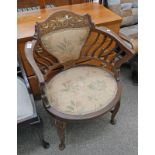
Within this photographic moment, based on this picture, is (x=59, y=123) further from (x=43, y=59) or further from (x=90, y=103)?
(x=43, y=59)

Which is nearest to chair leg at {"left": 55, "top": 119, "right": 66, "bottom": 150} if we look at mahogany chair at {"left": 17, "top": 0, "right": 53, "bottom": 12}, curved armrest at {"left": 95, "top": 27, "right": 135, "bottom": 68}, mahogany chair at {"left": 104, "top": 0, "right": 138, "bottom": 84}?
curved armrest at {"left": 95, "top": 27, "right": 135, "bottom": 68}

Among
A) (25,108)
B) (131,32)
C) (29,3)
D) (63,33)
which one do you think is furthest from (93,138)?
(29,3)

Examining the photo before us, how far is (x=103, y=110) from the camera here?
1.25m

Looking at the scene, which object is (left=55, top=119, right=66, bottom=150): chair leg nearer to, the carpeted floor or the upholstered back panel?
the carpeted floor

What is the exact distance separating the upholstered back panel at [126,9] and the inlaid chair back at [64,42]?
64 centimetres

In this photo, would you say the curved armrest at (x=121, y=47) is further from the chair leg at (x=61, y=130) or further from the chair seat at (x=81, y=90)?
the chair leg at (x=61, y=130)

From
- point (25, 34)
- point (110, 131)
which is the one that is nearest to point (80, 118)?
point (110, 131)

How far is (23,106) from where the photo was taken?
1244 mm

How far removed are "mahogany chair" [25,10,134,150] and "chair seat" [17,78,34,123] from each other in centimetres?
11

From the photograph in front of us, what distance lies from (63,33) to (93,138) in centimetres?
84

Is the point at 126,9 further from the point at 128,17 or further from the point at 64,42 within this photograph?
the point at 64,42

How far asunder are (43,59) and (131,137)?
35.9 inches

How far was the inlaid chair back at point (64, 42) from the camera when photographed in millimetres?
1351
